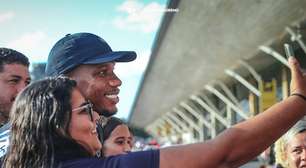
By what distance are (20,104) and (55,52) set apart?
1.68 feet

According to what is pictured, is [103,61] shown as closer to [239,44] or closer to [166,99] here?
[239,44]

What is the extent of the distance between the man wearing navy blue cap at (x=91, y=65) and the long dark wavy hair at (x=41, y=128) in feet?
1.42

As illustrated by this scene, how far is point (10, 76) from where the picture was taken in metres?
3.80

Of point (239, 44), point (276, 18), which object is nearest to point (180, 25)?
point (239, 44)

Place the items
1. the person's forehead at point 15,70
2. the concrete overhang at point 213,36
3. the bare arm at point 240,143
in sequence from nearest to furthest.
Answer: the bare arm at point 240,143 → the person's forehead at point 15,70 → the concrete overhang at point 213,36

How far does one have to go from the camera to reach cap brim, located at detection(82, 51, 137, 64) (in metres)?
2.62

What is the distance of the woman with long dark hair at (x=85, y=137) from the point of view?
201 cm

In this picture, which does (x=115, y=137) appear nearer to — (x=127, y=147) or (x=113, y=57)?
(x=127, y=147)

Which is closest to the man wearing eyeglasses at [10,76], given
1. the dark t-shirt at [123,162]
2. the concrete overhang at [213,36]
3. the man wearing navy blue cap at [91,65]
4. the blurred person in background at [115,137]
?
the blurred person in background at [115,137]

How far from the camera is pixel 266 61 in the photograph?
21.0 meters

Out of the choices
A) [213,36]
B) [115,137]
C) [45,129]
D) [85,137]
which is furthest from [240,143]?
[213,36]

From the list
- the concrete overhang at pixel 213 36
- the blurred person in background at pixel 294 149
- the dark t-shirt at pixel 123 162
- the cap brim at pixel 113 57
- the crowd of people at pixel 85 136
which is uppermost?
the concrete overhang at pixel 213 36

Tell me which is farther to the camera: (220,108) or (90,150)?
(220,108)

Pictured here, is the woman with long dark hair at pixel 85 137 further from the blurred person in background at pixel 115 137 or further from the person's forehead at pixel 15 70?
the person's forehead at pixel 15 70
